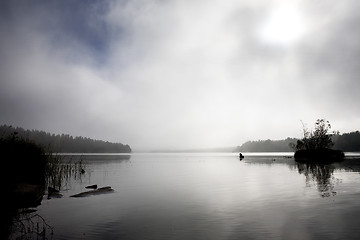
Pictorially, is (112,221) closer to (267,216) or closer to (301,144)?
A: (267,216)

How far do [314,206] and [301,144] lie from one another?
84.7m

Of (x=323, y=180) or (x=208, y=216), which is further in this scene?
(x=323, y=180)

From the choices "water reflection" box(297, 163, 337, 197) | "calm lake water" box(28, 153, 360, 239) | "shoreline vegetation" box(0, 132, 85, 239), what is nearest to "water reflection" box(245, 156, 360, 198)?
"water reflection" box(297, 163, 337, 197)

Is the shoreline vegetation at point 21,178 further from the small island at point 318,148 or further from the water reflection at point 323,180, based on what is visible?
the small island at point 318,148

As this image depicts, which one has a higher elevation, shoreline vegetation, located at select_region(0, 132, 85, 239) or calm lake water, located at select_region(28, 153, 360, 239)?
shoreline vegetation, located at select_region(0, 132, 85, 239)

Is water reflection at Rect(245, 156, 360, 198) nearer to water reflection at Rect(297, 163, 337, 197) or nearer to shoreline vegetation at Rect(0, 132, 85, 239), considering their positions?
water reflection at Rect(297, 163, 337, 197)

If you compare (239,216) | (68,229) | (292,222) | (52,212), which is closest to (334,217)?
(292,222)

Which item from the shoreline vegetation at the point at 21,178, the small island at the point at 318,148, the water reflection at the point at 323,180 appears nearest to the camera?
the shoreline vegetation at the point at 21,178

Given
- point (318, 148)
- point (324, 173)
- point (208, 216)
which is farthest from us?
point (318, 148)

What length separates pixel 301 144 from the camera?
323 feet

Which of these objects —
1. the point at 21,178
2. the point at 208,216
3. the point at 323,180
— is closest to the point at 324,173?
the point at 323,180

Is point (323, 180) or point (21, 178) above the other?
point (21, 178)

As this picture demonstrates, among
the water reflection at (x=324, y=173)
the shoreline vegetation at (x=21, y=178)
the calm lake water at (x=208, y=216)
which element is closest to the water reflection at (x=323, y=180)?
the water reflection at (x=324, y=173)

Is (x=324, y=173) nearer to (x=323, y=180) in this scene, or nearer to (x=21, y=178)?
(x=323, y=180)
